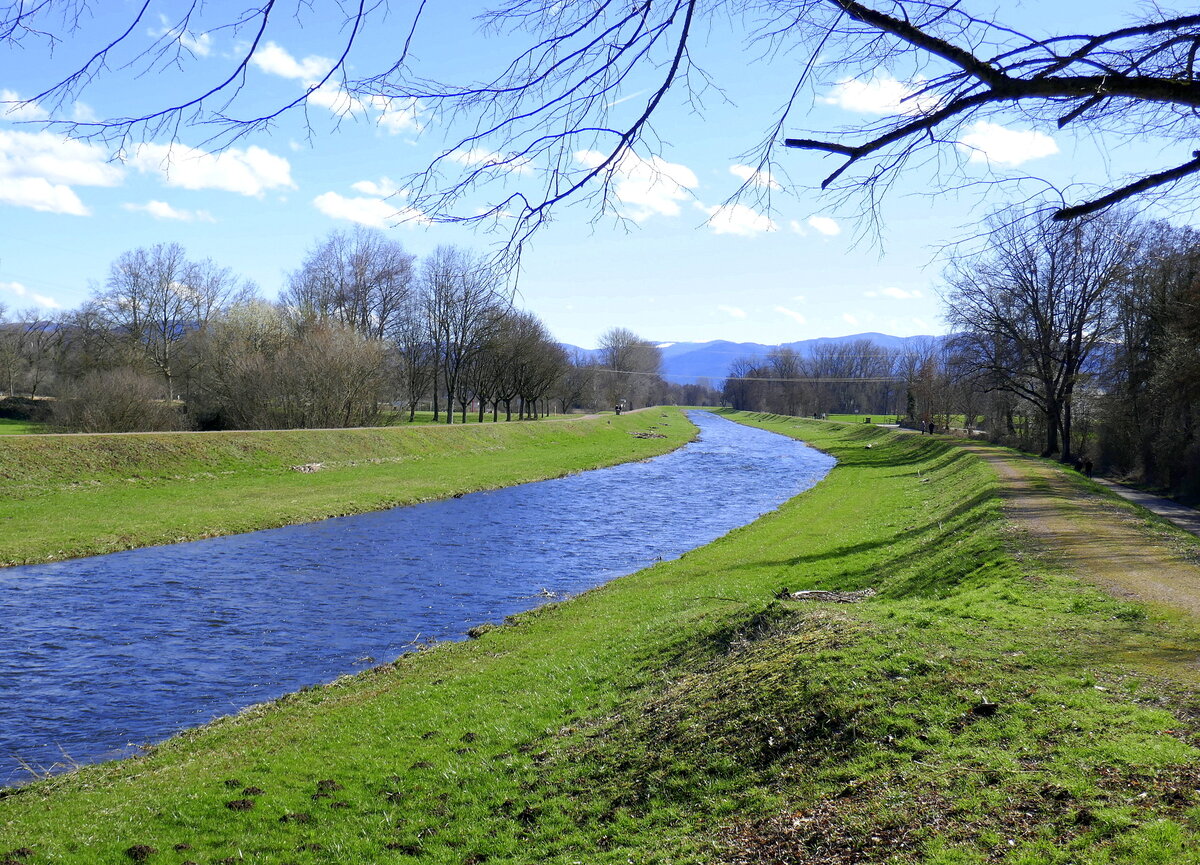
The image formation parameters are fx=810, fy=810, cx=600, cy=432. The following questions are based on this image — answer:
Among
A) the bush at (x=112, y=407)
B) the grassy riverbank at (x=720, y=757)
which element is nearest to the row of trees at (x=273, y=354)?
the bush at (x=112, y=407)

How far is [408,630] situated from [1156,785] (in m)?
12.5

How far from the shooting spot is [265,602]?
1731 cm

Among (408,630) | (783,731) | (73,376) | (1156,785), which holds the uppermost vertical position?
(73,376)

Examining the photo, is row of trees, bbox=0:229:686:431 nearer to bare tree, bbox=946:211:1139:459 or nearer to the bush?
A: the bush

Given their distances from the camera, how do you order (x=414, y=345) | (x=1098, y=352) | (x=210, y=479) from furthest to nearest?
(x=414, y=345) < (x=1098, y=352) < (x=210, y=479)

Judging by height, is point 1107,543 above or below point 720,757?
above

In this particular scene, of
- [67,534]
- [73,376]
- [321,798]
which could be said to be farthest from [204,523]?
[73,376]

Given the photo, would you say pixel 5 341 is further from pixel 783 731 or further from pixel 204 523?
pixel 783 731

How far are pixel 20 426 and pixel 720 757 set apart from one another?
2409 inches

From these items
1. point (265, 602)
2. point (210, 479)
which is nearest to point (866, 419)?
point (210, 479)

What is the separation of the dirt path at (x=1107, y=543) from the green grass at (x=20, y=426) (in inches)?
2069

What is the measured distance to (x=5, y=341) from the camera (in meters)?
79.0

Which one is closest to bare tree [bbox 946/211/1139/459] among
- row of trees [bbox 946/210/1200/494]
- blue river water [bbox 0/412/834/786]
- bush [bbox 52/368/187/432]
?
row of trees [bbox 946/210/1200/494]

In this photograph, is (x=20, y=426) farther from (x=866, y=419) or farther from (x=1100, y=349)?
(x=866, y=419)
